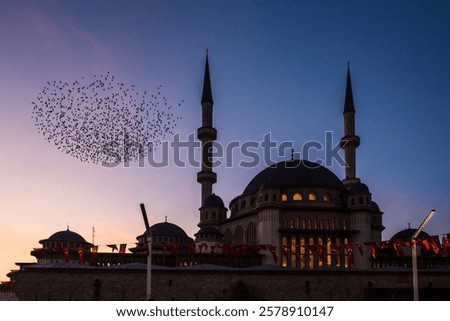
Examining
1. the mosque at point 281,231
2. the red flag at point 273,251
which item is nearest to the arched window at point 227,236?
the mosque at point 281,231

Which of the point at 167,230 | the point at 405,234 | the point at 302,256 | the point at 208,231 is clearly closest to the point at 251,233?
the point at 208,231

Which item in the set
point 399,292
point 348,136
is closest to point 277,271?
point 399,292

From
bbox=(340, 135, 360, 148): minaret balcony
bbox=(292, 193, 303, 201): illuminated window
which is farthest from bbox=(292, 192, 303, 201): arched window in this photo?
bbox=(340, 135, 360, 148): minaret balcony

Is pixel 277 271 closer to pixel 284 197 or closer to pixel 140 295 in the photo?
pixel 140 295

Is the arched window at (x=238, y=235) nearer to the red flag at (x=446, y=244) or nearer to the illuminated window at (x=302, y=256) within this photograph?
the illuminated window at (x=302, y=256)

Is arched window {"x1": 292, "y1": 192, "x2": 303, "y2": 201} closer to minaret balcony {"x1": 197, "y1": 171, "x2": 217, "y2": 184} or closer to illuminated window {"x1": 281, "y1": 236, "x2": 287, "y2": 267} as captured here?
illuminated window {"x1": 281, "y1": 236, "x2": 287, "y2": 267}

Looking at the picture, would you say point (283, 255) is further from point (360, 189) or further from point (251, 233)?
point (360, 189)
